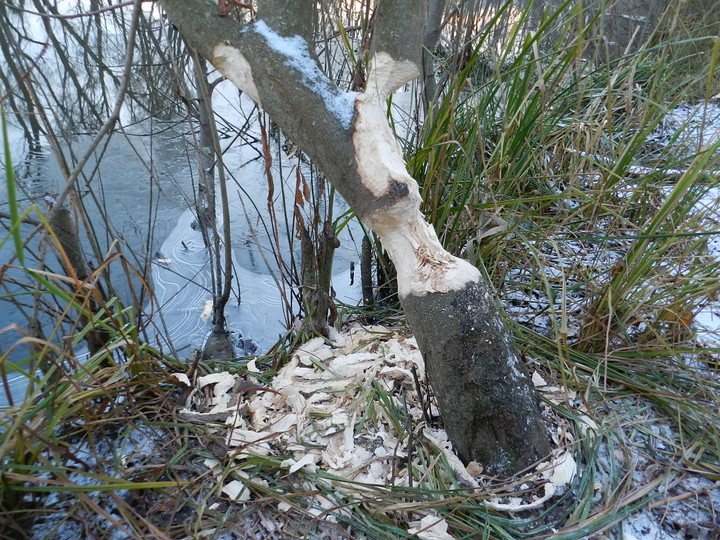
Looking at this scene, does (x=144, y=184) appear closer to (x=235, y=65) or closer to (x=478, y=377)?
(x=235, y=65)

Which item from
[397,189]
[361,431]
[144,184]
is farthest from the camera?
[144,184]

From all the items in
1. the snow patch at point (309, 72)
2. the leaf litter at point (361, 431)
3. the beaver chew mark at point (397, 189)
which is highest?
the snow patch at point (309, 72)

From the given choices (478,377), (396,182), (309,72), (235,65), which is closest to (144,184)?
(235,65)

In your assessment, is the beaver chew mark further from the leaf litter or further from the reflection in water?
the reflection in water

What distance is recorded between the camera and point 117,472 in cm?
97

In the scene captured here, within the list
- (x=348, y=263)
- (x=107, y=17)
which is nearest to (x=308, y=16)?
(x=348, y=263)

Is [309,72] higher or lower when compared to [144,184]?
higher

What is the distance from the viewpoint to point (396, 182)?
38.5 inches

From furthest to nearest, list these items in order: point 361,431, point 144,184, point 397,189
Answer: point 144,184
point 361,431
point 397,189

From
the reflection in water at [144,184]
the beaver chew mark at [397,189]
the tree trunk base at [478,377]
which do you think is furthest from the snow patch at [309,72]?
the reflection in water at [144,184]

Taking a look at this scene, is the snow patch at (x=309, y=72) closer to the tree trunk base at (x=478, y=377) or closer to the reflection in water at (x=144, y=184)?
the tree trunk base at (x=478, y=377)

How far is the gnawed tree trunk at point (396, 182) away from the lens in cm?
98

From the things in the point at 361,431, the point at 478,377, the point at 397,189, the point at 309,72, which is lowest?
the point at 361,431

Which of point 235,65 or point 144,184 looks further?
point 144,184
